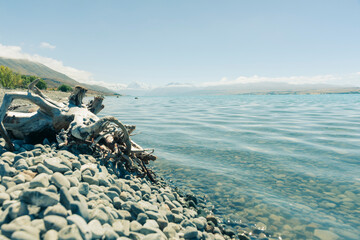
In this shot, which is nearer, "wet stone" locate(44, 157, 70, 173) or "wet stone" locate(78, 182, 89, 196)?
"wet stone" locate(78, 182, 89, 196)

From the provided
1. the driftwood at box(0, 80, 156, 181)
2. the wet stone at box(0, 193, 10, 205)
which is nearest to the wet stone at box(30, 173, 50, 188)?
the wet stone at box(0, 193, 10, 205)

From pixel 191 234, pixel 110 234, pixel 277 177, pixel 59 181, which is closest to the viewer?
pixel 110 234

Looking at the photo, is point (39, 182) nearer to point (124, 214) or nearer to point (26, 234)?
point (26, 234)

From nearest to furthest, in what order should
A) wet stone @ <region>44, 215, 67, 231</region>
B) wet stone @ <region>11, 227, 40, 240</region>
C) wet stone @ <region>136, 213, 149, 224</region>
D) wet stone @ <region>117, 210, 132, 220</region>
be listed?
wet stone @ <region>11, 227, 40, 240</region> → wet stone @ <region>44, 215, 67, 231</region> → wet stone @ <region>117, 210, 132, 220</region> → wet stone @ <region>136, 213, 149, 224</region>

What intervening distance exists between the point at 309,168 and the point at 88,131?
8.91 meters

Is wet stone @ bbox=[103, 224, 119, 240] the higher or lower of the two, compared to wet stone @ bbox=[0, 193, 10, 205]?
lower

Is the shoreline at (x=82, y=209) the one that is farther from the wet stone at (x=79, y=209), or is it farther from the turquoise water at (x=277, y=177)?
the turquoise water at (x=277, y=177)

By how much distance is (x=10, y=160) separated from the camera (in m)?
4.64

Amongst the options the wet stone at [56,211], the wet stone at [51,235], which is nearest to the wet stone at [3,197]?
the wet stone at [56,211]

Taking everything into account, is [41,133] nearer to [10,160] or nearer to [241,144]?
[10,160]

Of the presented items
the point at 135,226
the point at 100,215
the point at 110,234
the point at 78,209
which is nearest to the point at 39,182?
the point at 78,209

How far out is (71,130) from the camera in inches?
249

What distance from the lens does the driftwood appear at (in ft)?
20.3

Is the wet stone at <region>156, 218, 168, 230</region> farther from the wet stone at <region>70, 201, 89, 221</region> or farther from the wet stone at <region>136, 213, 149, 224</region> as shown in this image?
the wet stone at <region>70, 201, 89, 221</region>
